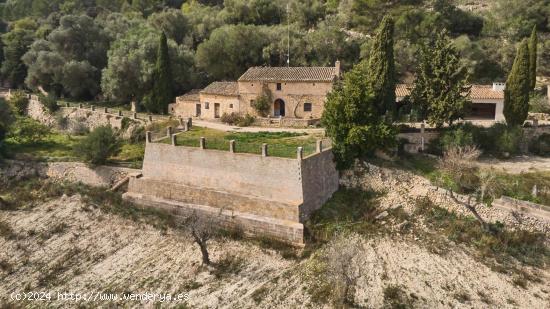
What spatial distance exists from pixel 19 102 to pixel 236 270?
3423 centimetres

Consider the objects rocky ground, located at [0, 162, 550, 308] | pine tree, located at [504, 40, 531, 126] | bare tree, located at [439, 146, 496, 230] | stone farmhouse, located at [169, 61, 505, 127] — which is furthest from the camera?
stone farmhouse, located at [169, 61, 505, 127]

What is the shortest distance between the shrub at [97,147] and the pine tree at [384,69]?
52.7 ft

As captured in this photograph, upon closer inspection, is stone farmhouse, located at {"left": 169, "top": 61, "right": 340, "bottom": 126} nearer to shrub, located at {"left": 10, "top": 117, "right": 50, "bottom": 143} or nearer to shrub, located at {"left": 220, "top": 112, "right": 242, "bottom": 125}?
shrub, located at {"left": 220, "top": 112, "right": 242, "bottom": 125}

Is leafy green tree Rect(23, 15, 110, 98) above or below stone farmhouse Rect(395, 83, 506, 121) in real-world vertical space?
above

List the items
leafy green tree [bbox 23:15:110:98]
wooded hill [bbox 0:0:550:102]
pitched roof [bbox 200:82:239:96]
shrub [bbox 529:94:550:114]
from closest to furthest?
shrub [bbox 529:94:550:114] → pitched roof [bbox 200:82:239:96] → wooded hill [bbox 0:0:550:102] → leafy green tree [bbox 23:15:110:98]

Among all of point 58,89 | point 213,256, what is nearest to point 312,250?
point 213,256

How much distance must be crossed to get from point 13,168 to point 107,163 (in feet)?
22.1

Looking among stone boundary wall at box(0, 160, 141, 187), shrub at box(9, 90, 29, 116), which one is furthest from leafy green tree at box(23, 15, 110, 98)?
stone boundary wall at box(0, 160, 141, 187)

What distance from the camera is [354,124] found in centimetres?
2217

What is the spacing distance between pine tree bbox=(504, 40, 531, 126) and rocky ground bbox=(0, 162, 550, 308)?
30.7 feet

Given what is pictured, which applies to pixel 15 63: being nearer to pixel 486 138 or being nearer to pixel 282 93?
pixel 282 93

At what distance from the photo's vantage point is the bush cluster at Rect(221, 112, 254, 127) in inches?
1228

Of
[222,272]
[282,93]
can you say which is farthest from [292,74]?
[222,272]

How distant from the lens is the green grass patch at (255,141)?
70.4 ft
